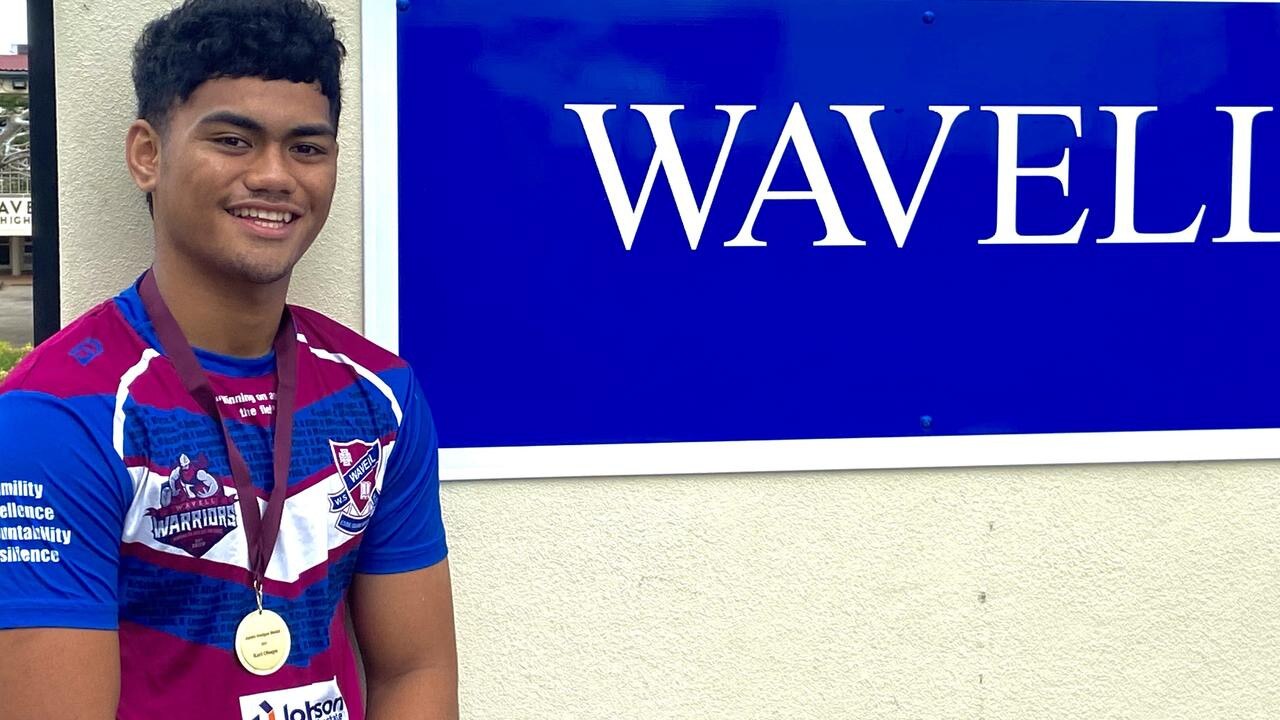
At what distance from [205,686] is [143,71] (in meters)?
0.82

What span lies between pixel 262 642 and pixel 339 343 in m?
0.47

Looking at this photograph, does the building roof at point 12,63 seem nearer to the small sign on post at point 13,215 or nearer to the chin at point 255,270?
the small sign on post at point 13,215

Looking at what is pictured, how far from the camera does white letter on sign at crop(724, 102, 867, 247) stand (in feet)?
7.81

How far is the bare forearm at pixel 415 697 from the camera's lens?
2.00 meters

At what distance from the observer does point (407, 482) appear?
78.1 inches

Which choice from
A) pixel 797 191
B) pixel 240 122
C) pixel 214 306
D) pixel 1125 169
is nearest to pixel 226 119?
pixel 240 122

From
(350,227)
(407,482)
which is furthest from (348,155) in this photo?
(407,482)

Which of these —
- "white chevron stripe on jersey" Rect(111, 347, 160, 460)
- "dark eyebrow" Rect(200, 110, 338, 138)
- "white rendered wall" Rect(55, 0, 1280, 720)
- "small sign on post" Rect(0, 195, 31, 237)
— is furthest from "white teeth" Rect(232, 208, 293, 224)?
"small sign on post" Rect(0, 195, 31, 237)

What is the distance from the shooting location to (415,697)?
6.57ft

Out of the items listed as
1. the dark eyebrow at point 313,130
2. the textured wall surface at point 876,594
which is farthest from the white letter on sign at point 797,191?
the dark eyebrow at point 313,130

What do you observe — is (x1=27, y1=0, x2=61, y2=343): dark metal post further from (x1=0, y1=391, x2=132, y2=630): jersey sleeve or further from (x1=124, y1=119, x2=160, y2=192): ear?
(x1=0, y1=391, x2=132, y2=630): jersey sleeve

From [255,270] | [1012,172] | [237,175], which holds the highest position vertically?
[1012,172]

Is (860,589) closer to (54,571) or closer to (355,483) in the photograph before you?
(355,483)

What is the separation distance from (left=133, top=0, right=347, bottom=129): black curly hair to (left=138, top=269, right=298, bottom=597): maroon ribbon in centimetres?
28
